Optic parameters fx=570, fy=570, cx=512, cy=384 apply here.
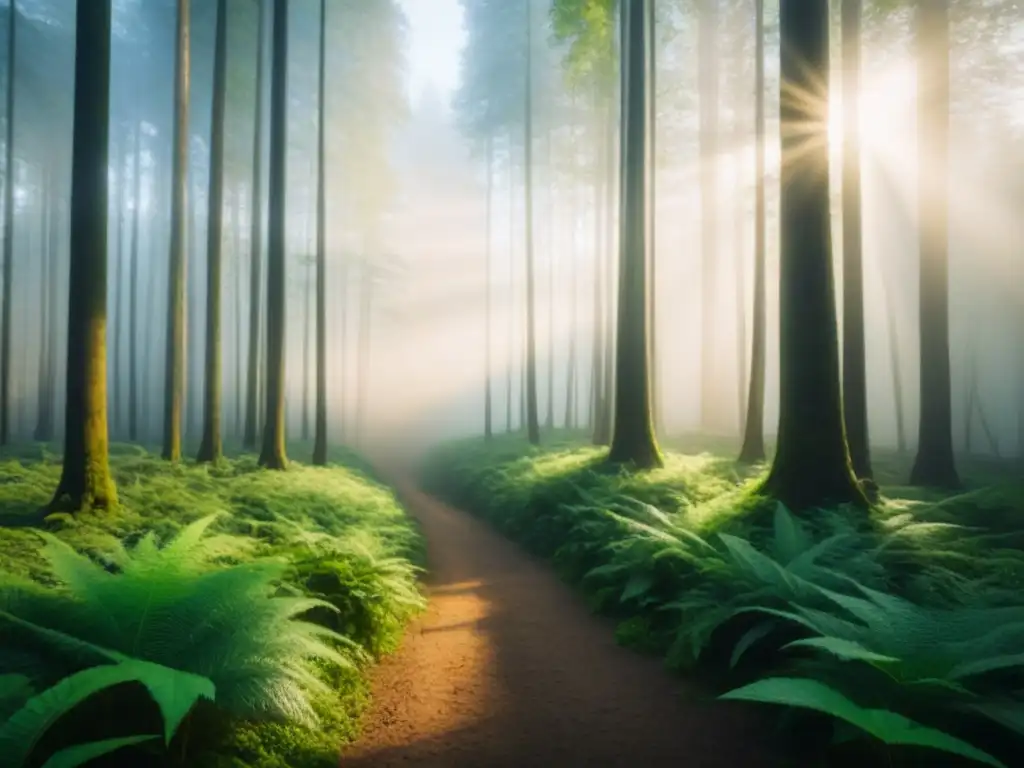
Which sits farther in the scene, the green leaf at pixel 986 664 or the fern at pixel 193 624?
the fern at pixel 193 624

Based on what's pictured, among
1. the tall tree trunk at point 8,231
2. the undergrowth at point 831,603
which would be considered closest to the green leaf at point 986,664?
the undergrowth at point 831,603

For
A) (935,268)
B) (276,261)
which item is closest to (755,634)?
(935,268)

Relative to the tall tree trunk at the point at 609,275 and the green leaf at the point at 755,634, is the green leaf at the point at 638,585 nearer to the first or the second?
the green leaf at the point at 755,634


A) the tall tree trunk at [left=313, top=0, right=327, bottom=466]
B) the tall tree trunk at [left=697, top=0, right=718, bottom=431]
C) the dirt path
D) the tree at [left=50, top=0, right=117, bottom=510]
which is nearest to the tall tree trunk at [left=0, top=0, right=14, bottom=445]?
the tall tree trunk at [left=313, top=0, right=327, bottom=466]

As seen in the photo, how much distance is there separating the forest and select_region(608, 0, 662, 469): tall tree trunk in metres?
0.06

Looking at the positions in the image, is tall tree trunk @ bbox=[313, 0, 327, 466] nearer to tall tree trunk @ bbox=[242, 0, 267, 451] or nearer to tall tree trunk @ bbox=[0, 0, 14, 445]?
tall tree trunk @ bbox=[242, 0, 267, 451]

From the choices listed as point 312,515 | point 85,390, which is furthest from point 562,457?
point 85,390

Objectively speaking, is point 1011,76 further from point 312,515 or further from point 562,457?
point 312,515

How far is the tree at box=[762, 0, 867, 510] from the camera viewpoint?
7.10 meters

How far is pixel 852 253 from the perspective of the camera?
1038cm

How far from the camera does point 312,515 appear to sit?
9.18m

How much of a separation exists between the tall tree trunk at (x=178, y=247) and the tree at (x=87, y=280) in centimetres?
599

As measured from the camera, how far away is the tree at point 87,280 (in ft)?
23.1

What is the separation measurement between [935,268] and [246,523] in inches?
533
